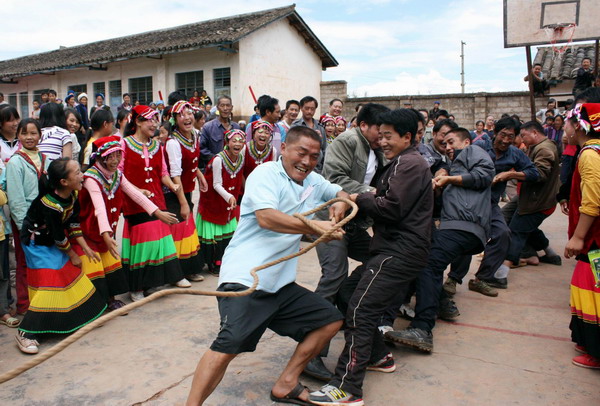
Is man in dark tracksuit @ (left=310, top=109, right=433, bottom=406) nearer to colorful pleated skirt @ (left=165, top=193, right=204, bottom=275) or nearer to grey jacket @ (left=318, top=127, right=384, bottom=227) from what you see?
grey jacket @ (left=318, top=127, right=384, bottom=227)

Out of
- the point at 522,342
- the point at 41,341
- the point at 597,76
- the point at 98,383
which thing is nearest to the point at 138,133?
the point at 41,341

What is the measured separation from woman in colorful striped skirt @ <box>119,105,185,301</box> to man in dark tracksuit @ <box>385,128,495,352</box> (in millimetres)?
2283

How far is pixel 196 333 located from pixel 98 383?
90cm

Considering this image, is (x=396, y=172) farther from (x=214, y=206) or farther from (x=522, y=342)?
(x=214, y=206)

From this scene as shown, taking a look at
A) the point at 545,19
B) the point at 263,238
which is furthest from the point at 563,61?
the point at 263,238

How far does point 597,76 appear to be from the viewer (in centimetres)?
927

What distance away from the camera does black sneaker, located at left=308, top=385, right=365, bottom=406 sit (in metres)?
2.79

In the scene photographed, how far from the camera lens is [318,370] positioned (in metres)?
3.17

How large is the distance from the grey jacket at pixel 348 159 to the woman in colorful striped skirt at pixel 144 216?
173 cm

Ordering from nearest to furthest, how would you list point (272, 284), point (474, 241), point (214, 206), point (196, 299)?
point (272, 284), point (474, 241), point (196, 299), point (214, 206)

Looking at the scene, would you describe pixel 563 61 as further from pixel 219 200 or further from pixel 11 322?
pixel 11 322

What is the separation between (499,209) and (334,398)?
10.4 feet

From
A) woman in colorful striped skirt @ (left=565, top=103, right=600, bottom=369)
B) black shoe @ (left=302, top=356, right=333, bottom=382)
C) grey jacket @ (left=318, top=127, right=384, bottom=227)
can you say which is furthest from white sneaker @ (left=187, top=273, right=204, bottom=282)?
woman in colorful striped skirt @ (left=565, top=103, right=600, bottom=369)

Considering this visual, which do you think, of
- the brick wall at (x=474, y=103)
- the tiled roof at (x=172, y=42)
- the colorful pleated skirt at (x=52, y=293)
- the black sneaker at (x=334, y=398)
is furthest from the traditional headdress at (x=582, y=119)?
the tiled roof at (x=172, y=42)
